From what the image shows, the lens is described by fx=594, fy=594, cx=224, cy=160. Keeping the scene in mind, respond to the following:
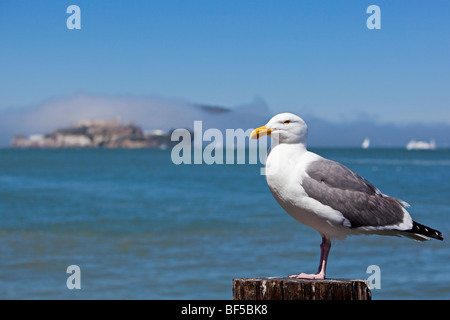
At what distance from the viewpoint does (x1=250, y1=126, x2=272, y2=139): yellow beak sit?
15.3 ft

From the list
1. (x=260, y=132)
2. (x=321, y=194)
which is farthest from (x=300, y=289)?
(x=260, y=132)

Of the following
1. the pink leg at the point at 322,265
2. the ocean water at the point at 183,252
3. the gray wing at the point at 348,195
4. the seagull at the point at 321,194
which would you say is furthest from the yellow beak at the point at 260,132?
the ocean water at the point at 183,252

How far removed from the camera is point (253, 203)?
26484 millimetres

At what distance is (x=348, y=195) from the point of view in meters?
4.98

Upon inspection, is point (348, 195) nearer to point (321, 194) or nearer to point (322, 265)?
point (321, 194)

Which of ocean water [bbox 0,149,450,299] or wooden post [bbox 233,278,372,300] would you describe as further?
ocean water [bbox 0,149,450,299]

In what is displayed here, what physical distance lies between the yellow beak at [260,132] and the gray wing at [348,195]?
45 centimetres

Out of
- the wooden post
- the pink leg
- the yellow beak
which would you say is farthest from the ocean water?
the yellow beak

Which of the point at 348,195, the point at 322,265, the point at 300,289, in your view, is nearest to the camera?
the point at 300,289

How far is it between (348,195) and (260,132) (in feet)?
3.12

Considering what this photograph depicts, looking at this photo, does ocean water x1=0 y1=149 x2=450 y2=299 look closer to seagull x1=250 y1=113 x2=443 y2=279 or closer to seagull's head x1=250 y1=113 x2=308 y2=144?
seagull x1=250 y1=113 x2=443 y2=279
